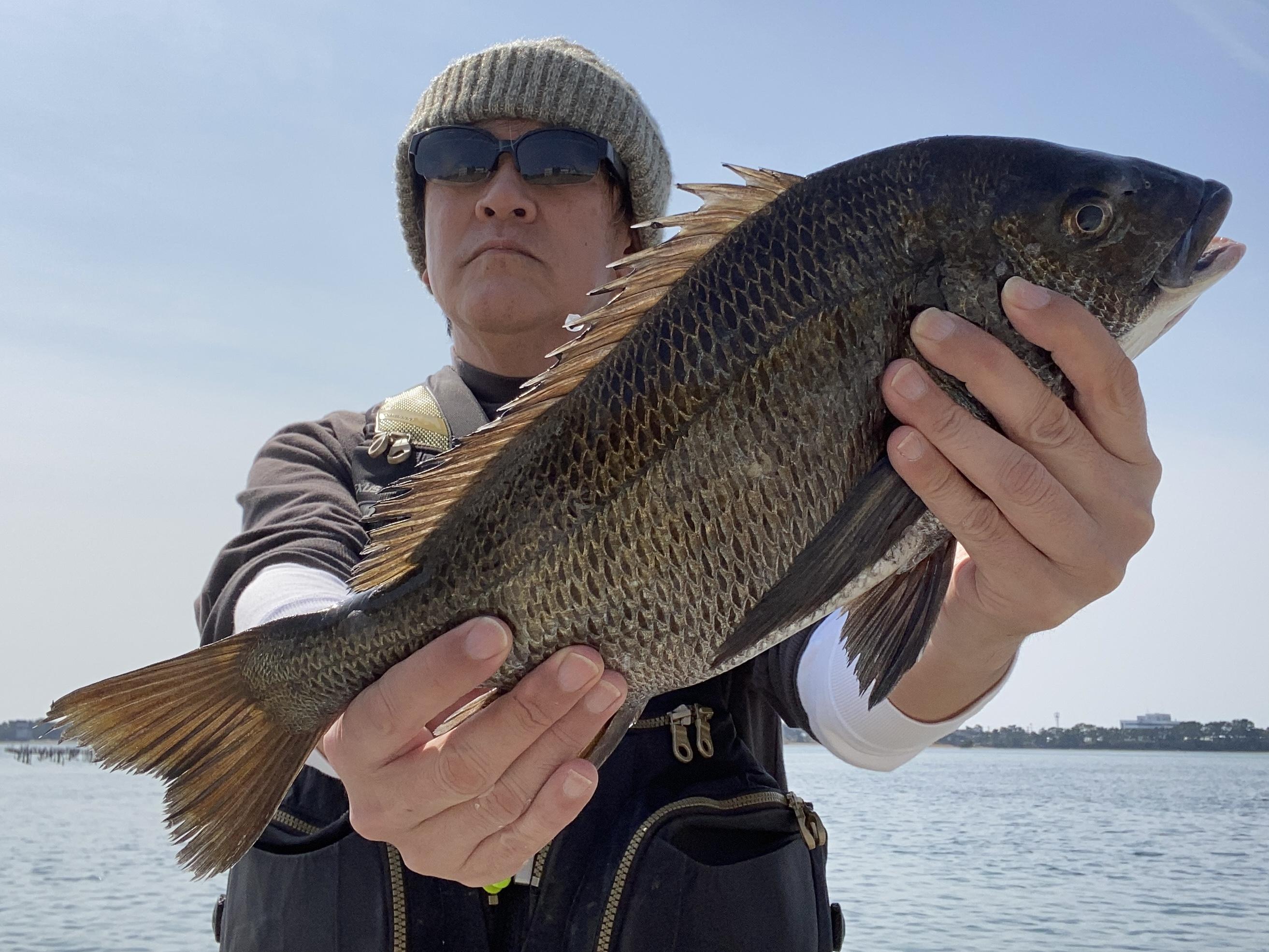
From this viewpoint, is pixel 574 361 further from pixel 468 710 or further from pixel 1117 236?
pixel 1117 236

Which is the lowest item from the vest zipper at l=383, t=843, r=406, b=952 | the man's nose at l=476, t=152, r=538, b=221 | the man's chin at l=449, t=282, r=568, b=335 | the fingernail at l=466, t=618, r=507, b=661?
the vest zipper at l=383, t=843, r=406, b=952

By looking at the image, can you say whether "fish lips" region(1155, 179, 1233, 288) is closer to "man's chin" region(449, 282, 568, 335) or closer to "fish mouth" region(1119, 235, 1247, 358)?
"fish mouth" region(1119, 235, 1247, 358)

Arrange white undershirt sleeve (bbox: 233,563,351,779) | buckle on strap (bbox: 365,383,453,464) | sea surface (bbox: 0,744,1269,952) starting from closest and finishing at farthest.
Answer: white undershirt sleeve (bbox: 233,563,351,779), buckle on strap (bbox: 365,383,453,464), sea surface (bbox: 0,744,1269,952)

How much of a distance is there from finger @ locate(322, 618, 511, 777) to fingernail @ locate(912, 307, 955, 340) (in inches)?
39.4

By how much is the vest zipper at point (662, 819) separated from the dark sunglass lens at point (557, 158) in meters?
2.24

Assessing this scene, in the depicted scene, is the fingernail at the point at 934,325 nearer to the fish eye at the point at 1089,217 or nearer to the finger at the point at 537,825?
the fish eye at the point at 1089,217

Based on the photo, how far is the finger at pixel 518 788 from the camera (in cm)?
202

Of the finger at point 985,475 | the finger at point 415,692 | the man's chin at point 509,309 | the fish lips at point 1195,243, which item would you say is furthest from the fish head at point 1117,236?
the man's chin at point 509,309

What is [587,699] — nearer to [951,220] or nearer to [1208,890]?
[951,220]

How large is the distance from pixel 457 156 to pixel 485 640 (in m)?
2.26

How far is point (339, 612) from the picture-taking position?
203 cm

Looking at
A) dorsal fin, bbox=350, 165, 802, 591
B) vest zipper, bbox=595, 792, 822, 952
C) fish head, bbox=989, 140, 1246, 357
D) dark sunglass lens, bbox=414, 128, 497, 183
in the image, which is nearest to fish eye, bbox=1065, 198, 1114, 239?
fish head, bbox=989, 140, 1246, 357

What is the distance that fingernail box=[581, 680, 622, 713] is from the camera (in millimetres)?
1910

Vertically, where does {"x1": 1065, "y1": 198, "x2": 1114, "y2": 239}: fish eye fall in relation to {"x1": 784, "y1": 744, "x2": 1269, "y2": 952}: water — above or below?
above
